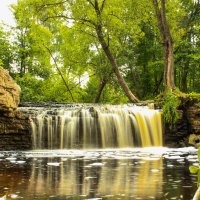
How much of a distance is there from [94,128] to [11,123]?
333 cm

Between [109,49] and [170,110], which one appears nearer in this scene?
[170,110]

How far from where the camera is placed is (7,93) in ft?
51.1

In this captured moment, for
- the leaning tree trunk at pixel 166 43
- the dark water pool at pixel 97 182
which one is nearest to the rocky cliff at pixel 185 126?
the leaning tree trunk at pixel 166 43

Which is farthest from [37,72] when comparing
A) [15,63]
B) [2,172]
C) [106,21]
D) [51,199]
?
[51,199]

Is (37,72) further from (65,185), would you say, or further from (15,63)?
(65,185)

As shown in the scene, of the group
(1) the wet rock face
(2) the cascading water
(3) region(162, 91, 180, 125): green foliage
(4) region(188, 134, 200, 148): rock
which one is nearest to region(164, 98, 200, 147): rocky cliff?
(4) region(188, 134, 200, 148): rock

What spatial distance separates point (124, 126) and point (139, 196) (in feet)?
39.3

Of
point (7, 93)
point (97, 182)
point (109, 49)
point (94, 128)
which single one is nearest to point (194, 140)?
point (94, 128)

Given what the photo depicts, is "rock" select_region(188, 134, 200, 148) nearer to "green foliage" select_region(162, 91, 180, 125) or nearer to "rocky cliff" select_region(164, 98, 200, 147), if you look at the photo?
"rocky cliff" select_region(164, 98, 200, 147)

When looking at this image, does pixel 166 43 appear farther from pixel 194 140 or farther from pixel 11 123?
pixel 11 123

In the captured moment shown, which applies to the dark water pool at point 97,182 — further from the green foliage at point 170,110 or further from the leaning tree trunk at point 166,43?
the leaning tree trunk at point 166,43

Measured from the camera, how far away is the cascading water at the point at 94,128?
53.4 ft

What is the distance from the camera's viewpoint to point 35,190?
575 cm

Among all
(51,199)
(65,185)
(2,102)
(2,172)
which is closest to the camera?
(51,199)
